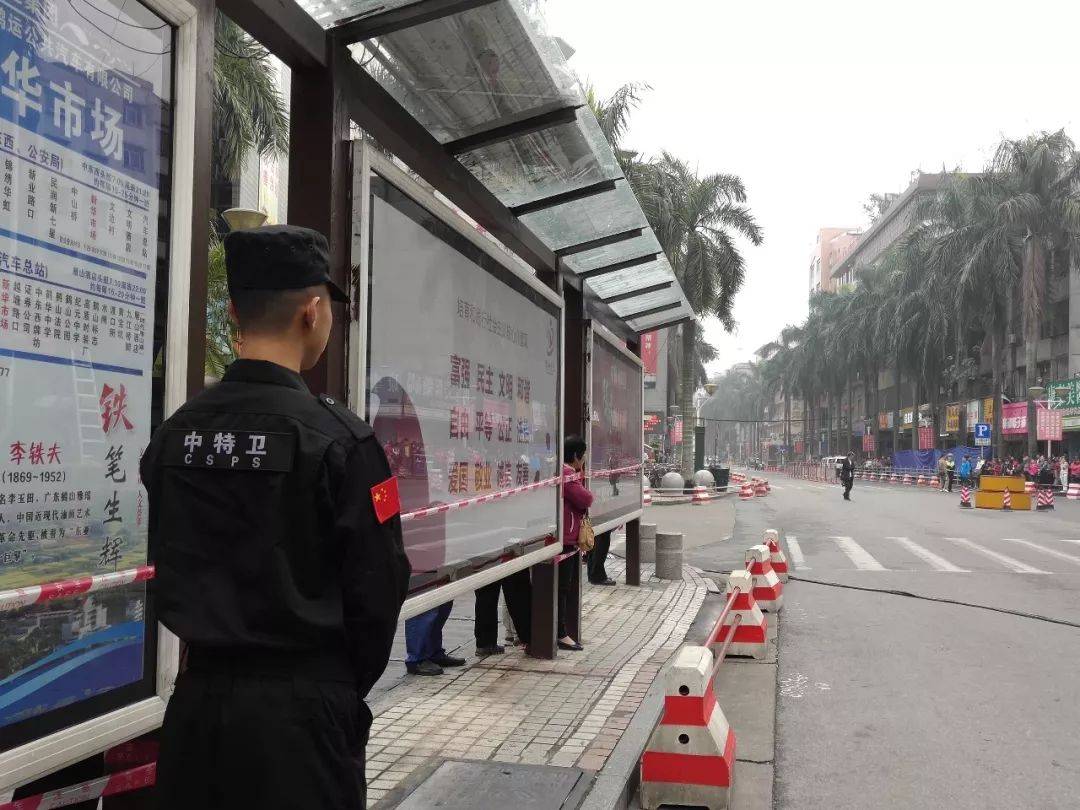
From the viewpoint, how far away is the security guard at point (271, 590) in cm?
196

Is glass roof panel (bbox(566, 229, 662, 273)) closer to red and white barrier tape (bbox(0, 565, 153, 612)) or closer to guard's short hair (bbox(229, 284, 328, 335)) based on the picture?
red and white barrier tape (bbox(0, 565, 153, 612))

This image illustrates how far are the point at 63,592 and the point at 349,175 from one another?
83.5 inches

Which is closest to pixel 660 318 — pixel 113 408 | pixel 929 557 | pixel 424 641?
pixel 424 641

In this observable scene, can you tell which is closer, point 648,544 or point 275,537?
point 275,537

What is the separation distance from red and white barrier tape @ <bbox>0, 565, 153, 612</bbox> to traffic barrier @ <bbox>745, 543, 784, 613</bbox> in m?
7.51

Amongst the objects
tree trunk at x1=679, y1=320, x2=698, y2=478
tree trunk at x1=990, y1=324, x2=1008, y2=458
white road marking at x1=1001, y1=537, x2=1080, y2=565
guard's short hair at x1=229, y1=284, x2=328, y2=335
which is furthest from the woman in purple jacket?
tree trunk at x1=990, y1=324, x2=1008, y2=458

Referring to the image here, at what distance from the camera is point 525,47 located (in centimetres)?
477

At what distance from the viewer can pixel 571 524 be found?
26.9 ft

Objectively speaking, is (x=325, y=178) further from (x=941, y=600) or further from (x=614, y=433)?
(x=941, y=600)

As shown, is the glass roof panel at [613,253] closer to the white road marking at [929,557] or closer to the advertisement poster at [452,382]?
the advertisement poster at [452,382]

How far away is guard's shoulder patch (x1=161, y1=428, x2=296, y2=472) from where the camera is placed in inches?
77.4

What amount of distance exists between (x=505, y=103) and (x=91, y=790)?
3734mm

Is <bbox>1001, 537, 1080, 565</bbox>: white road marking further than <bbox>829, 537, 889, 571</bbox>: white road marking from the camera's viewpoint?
Yes

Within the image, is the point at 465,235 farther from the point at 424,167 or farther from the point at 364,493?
the point at 364,493
